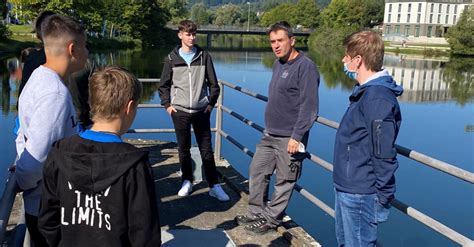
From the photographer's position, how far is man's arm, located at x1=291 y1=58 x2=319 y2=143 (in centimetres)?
374

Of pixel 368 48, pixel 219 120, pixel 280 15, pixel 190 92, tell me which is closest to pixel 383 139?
pixel 368 48

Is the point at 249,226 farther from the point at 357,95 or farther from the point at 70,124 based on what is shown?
the point at 70,124

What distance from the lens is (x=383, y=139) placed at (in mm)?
2561

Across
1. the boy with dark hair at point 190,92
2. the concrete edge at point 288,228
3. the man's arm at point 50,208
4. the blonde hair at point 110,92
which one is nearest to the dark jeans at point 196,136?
the boy with dark hair at point 190,92

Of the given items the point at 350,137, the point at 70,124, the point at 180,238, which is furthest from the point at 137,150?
the point at 350,137

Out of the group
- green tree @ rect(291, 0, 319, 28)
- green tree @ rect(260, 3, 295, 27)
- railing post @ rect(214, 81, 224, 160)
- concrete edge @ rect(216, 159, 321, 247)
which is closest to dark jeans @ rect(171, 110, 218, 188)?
concrete edge @ rect(216, 159, 321, 247)

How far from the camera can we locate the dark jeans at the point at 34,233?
242cm

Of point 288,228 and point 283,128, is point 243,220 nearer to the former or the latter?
point 288,228

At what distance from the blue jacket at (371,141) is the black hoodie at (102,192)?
1270mm

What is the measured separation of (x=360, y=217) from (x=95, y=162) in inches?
63.8

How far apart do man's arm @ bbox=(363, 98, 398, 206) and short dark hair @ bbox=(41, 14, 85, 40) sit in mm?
1581

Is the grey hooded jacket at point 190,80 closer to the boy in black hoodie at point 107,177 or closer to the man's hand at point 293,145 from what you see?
the man's hand at point 293,145

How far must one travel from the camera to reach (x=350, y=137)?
2791 mm

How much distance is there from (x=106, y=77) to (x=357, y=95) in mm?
1488
